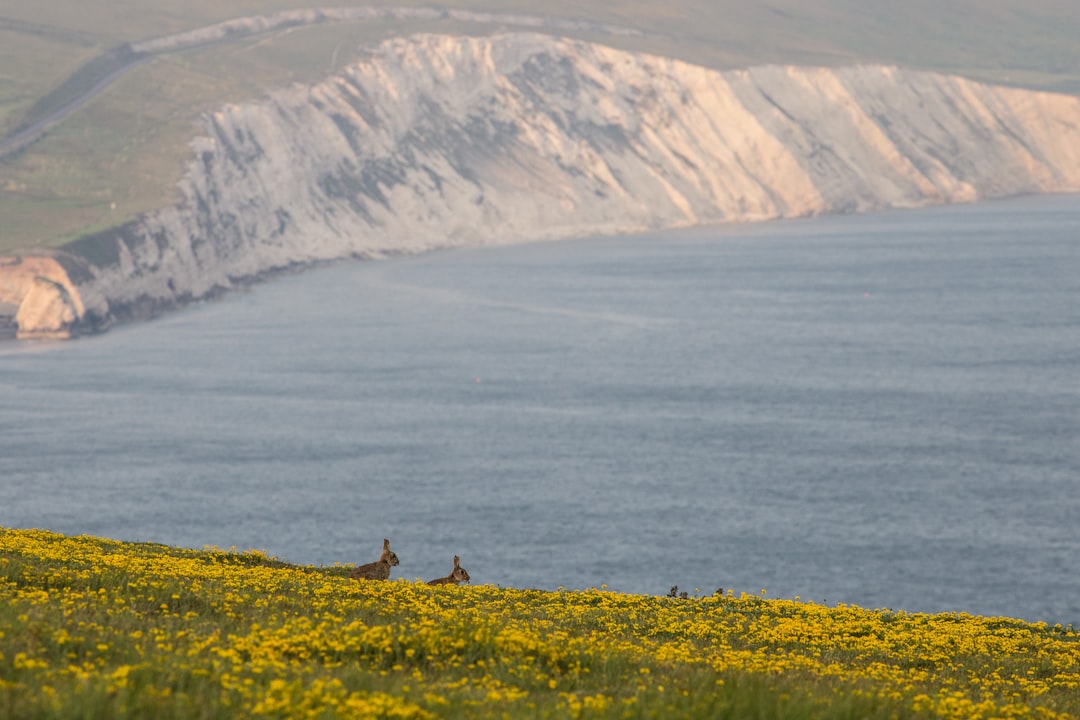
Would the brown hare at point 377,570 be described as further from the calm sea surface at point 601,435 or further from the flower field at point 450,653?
the calm sea surface at point 601,435

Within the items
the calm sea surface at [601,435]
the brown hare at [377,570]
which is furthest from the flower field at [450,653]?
the calm sea surface at [601,435]

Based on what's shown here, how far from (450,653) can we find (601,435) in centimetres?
7517

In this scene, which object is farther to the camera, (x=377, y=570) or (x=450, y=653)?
(x=377, y=570)

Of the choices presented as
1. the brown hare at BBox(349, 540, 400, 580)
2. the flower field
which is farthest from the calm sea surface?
the flower field

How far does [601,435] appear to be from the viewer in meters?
91.2

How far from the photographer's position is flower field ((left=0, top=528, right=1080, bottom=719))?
12906 mm

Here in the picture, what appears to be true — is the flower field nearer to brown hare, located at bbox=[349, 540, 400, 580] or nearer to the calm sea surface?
brown hare, located at bbox=[349, 540, 400, 580]

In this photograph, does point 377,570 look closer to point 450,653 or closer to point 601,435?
point 450,653

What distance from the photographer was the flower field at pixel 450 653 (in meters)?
12.9

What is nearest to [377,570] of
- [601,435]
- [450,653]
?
[450,653]

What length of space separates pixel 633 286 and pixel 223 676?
147816 mm

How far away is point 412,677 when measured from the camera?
571 inches

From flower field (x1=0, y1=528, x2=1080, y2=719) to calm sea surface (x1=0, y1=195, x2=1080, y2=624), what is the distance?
34.8 meters

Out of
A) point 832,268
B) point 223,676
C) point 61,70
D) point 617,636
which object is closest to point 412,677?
point 223,676
